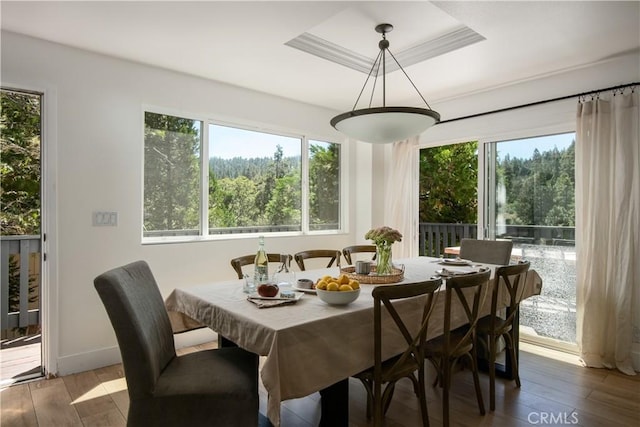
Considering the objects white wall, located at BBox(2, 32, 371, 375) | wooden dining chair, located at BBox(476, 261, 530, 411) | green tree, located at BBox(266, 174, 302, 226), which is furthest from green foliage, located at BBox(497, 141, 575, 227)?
white wall, located at BBox(2, 32, 371, 375)

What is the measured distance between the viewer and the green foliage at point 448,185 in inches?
250

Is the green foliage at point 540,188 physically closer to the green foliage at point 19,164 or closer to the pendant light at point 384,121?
the pendant light at point 384,121

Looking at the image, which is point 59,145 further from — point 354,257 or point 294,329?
point 354,257

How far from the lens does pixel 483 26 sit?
8.67 ft

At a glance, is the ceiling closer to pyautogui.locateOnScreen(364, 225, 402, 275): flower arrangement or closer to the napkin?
pyautogui.locateOnScreen(364, 225, 402, 275): flower arrangement

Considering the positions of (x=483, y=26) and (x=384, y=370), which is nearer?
(x=384, y=370)

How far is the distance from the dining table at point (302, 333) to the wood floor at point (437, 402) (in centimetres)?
57

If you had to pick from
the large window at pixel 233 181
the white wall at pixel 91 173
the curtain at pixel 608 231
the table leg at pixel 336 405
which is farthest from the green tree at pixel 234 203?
the curtain at pixel 608 231

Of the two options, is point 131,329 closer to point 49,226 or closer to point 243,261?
point 243,261

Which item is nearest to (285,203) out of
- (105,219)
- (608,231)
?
(105,219)

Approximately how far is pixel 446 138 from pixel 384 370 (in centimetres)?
326

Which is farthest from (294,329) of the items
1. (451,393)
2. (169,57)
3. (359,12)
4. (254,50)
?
(169,57)
